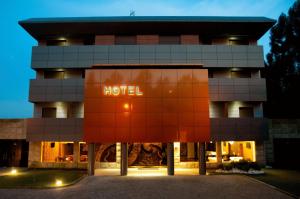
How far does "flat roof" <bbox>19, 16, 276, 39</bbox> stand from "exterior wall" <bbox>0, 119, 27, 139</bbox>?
1157 cm

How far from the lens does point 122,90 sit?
26656 millimetres

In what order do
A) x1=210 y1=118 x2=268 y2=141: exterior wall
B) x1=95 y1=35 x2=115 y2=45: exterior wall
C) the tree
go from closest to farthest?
x1=210 y1=118 x2=268 y2=141: exterior wall < x1=95 y1=35 x2=115 y2=45: exterior wall < the tree

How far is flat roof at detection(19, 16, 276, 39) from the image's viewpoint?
1247 inches

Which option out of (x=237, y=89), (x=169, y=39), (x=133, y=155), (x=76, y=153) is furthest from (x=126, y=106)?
(x=237, y=89)

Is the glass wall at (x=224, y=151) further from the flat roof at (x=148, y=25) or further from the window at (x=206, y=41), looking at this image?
the flat roof at (x=148, y=25)

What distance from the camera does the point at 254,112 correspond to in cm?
3269

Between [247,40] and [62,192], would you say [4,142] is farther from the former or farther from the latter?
[247,40]

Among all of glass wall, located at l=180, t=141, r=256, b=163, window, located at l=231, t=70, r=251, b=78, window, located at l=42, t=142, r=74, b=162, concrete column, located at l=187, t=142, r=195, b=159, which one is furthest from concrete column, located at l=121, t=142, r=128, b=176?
window, located at l=231, t=70, r=251, b=78

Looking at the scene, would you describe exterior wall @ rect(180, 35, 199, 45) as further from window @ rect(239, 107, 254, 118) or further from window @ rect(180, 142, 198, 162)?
window @ rect(180, 142, 198, 162)

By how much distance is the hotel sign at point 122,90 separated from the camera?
26578 mm

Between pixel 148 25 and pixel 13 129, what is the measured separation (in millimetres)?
21819

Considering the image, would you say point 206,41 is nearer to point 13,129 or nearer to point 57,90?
point 57,90

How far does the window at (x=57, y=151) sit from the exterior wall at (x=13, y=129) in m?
3.24

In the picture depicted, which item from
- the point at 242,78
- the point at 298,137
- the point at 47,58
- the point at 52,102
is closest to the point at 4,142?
the point at 52,102
